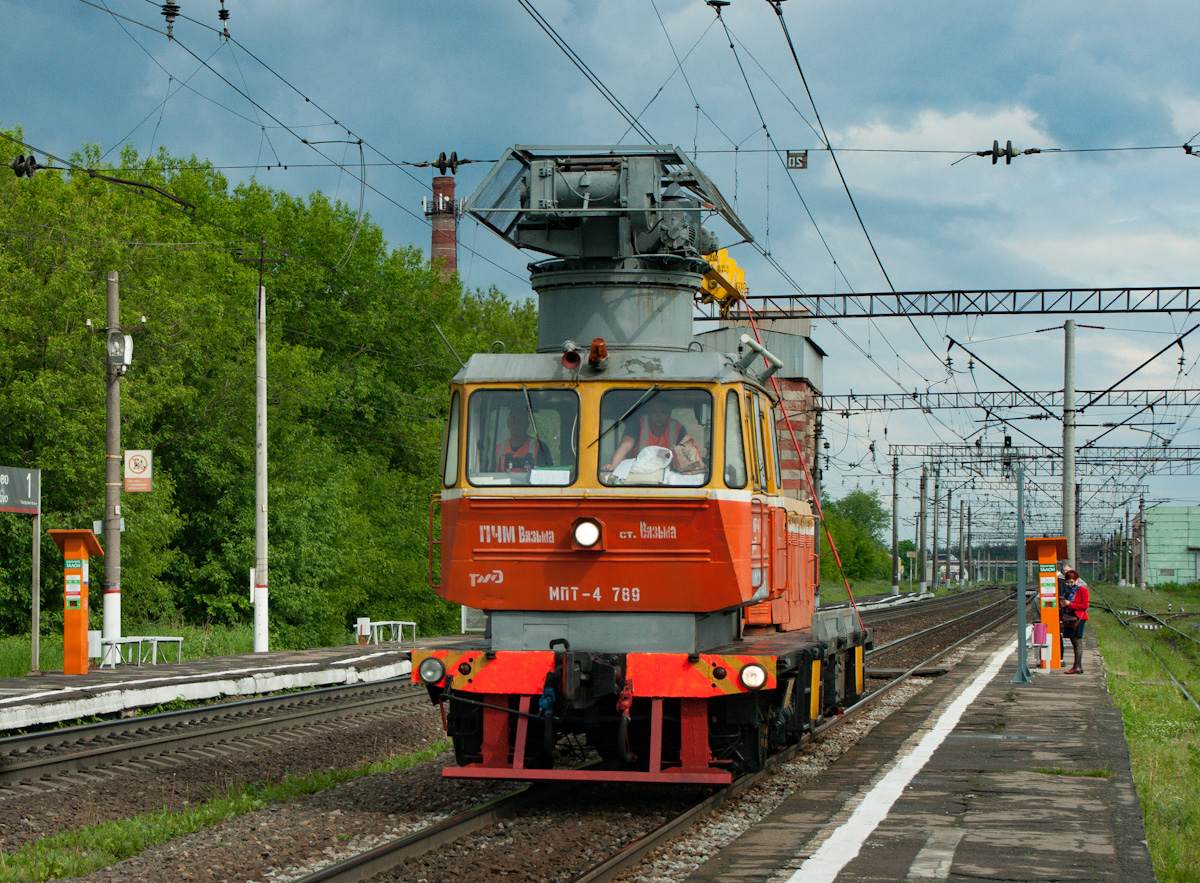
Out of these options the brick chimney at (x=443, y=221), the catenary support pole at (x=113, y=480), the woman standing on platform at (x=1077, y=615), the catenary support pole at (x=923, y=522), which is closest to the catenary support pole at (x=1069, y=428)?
the woman standing on platform at (x=1077, y=615)

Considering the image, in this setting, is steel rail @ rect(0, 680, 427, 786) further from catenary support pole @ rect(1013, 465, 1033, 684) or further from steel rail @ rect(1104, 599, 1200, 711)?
steel rail @ rect(1104, 599, 1200, 711)

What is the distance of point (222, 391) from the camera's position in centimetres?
3347

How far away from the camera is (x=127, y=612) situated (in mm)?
28859

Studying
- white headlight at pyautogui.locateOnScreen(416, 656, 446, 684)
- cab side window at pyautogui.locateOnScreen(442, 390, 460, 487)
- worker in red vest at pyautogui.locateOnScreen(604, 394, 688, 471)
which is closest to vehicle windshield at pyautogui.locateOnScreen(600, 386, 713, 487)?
worker in red vest at pyautogui.locateOnScreen(604, 394, 688, 471)

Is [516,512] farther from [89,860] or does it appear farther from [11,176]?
[11,176]

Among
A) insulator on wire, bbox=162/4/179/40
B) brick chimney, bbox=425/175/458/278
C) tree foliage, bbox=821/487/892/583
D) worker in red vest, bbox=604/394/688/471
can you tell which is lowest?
tree foliage, bbox=821/487/892/583

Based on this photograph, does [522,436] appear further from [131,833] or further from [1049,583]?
[1049,583]

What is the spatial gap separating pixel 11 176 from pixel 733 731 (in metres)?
26.0

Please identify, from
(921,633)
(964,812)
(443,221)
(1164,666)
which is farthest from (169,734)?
(443,221)

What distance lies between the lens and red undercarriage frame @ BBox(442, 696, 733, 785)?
8.59 metres

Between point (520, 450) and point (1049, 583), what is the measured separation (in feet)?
44.1

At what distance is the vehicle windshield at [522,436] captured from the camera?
366 inches

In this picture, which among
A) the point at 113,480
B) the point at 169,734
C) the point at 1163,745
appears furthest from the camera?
the point at 113,480

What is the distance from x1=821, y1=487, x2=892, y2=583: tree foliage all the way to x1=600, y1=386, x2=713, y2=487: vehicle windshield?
257 ft
